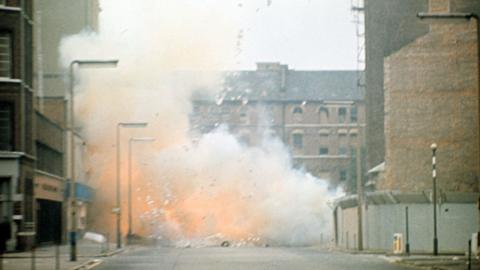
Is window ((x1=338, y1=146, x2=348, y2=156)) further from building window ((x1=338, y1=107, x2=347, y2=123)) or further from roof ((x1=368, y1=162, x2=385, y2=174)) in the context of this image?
roof ((x1=368, y1=162, x2=385, y2=174))

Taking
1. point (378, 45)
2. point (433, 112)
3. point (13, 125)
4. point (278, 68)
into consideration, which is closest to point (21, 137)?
point (13, 125)

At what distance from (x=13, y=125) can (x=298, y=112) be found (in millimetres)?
97846

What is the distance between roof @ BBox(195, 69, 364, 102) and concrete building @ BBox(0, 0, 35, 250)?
311ft

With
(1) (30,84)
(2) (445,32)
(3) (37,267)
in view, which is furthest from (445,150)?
(3) (37,267)

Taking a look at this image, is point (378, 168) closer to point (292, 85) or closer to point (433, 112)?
point (433, 112)

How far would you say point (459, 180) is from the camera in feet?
253

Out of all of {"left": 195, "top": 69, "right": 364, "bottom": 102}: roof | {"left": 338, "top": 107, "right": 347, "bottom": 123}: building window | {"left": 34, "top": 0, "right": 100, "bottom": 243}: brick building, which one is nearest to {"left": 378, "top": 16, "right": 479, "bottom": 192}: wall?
{"left": 34, "top": 0, "right": 100, "bottom": 243}: brick building

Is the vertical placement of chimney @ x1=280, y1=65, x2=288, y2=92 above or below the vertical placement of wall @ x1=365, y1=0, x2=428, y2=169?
above

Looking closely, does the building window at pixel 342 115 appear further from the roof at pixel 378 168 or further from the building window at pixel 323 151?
the roof at pixel 378 168

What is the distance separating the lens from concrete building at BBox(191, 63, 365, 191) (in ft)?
493

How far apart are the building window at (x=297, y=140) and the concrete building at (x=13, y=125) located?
9446 cm

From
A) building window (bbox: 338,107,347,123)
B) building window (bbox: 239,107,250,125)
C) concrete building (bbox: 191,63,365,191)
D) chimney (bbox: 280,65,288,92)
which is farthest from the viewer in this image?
chimney (bbox: 280,65,288,92)

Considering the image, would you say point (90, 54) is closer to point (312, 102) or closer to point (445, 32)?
point (445, 32)

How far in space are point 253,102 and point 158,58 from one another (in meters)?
67.6
